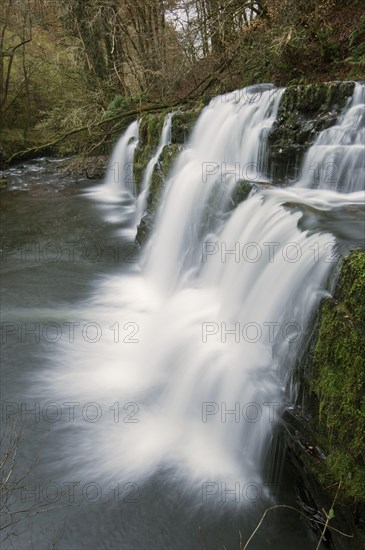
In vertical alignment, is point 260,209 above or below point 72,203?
above

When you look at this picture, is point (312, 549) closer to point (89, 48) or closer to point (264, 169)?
point (264, 169)

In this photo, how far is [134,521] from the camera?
3379 millimetres

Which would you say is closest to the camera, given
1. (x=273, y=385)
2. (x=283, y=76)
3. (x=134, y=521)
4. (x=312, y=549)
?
(x=312, y=549)

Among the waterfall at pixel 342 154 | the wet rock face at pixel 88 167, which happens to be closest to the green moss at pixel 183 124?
the waterfall at pixel 342 154

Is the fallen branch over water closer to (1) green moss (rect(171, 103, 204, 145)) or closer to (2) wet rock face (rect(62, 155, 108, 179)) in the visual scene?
(2) wet rock face (rect(62, 155, 108, 179))

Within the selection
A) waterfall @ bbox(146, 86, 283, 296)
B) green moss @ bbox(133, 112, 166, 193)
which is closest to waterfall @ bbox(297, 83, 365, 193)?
waterfall @ bbox(146, 86, 283, 296)

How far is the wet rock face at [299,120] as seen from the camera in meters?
6.11

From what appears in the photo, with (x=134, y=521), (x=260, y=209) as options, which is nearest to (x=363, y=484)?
(x=134, y=521)

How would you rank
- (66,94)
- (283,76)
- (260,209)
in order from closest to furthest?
(260,209), (283,76), (66,94)

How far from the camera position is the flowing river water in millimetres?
3459

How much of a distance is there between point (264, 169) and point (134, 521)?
17.8 feet

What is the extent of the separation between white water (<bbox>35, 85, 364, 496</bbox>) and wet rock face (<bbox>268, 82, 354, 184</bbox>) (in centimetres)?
29

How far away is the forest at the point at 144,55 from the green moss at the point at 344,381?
231 inches

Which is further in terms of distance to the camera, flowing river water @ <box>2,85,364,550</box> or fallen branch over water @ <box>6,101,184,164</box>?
fallen branch over water @ <box>6,101,184,164</box>
